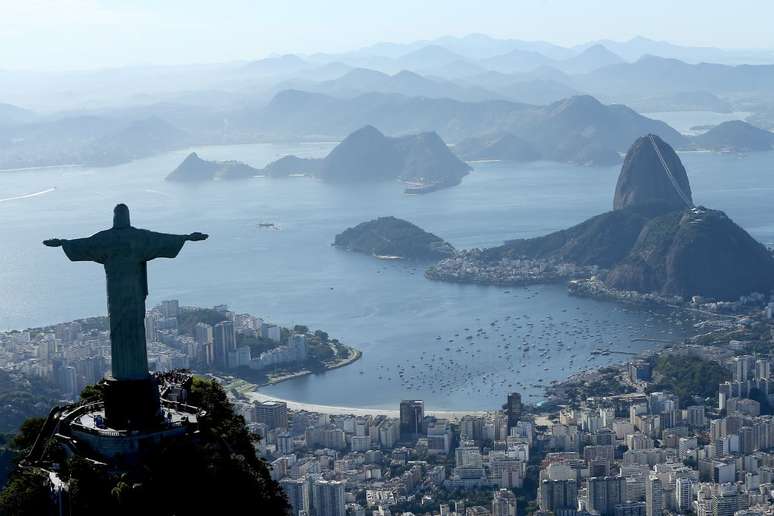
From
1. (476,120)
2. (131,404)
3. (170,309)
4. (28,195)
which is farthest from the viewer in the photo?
(476,120)

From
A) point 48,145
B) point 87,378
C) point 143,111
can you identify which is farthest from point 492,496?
point 143,111

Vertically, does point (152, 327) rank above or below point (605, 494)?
above

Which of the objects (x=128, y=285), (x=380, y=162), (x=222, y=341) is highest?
(x=380, y=162)

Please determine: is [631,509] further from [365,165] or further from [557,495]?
[365,165]

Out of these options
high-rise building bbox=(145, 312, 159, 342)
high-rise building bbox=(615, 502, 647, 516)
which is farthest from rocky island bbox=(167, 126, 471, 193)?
high-rise building bbox=(615, 502, 647, 516)

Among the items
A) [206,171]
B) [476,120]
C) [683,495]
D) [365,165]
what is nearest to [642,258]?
[683,495]

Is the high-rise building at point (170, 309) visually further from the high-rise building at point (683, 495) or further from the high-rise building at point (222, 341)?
the high-rise building at point (683, 495)

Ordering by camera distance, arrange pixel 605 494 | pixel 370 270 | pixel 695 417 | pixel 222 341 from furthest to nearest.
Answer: pixel 370 270 → pixel 222 341 → pixel 695 417 → pixel 605 494
